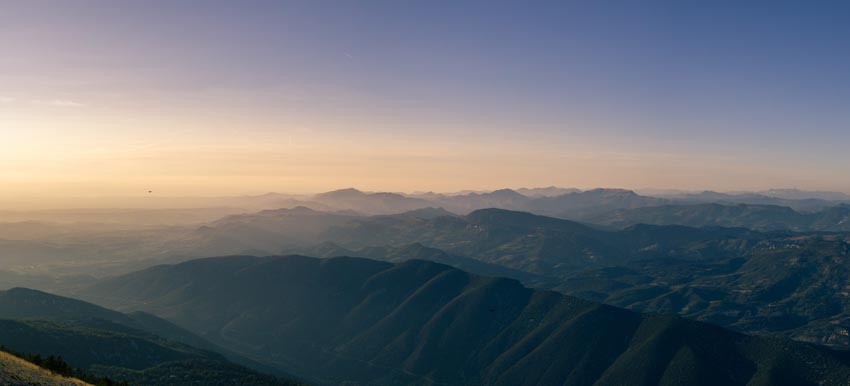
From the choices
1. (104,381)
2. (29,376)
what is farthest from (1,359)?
(104,381)

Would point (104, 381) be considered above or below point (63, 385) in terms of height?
below

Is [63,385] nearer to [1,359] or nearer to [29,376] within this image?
[29,376]

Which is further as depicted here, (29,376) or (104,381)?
(104,381)

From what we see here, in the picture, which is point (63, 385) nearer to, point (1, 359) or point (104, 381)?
point (1, 359)

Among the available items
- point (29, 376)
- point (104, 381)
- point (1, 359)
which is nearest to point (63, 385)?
point (29, 376)

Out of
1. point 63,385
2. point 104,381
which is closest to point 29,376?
point 63,385

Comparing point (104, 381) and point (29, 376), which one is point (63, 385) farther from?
point (104, 381)

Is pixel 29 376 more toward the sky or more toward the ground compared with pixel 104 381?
more toward the sky
